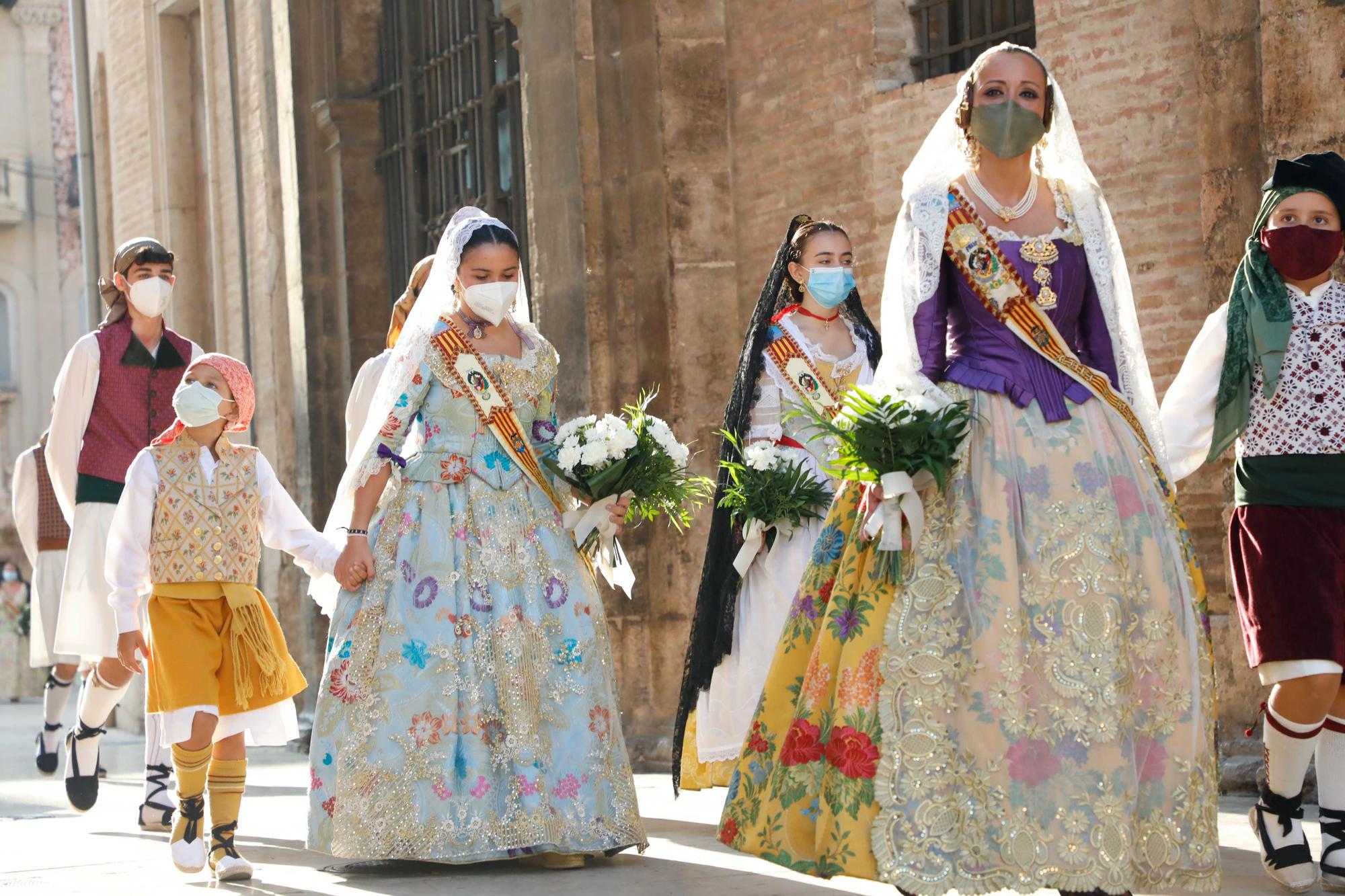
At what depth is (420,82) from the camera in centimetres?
1453

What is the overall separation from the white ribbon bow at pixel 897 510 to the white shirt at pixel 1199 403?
1179mm

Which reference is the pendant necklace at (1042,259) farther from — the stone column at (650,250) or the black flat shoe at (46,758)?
the black flat shoe at (46,758)

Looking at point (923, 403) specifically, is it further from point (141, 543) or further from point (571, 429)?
point (141, 543)

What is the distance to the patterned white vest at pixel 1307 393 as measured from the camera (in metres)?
5.64

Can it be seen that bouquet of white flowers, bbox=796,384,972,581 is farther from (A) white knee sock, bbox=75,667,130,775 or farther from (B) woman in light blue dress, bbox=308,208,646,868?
(A) white knee sock, bbox=75,667,130,775

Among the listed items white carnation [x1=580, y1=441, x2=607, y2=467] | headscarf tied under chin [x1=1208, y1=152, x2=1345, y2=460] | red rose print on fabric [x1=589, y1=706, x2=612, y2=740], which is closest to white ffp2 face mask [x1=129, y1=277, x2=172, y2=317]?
white carnation [x1=580, y1=441, x2=607, y2=467]

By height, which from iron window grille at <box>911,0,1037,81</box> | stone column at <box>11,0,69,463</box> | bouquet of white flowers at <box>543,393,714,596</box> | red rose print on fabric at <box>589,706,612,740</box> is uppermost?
stone column at <box>11,0,69,463</box>

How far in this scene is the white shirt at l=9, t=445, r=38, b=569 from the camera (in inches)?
432

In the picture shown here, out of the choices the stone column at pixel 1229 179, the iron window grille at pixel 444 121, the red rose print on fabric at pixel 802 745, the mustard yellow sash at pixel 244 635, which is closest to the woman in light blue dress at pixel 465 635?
the mustard yellow sash at pixel 244 635

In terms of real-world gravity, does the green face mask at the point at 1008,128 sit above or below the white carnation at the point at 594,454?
Answer: above

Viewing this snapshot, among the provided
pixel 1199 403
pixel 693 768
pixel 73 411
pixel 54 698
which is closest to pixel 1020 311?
pixel 1199 403

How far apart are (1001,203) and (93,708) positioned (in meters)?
4.76

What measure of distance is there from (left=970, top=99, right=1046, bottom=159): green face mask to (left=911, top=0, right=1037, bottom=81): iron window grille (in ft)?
14.4

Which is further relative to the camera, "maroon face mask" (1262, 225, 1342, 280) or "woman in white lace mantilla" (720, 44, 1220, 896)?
"maroon face mask" (1262, 225, 1342, 280)
